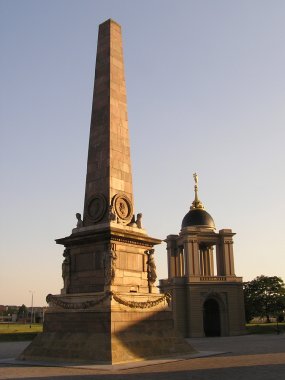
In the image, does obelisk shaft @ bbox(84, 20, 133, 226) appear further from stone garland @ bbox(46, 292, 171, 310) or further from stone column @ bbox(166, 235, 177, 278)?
stone column @ bbox(166, 235, 177, 278)

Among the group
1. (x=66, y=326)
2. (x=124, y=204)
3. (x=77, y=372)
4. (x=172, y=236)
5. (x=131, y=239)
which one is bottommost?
(x=77, y=372)

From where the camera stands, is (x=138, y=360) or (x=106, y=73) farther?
(x=106, y=73)

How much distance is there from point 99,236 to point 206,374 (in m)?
8.29

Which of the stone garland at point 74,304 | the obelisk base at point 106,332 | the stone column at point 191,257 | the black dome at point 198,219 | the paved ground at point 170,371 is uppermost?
the black dome at point 198,219

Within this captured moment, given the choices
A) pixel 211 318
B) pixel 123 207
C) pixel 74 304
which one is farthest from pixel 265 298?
pixel 74 304

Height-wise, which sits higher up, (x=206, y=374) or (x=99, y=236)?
(x=99, y=236)

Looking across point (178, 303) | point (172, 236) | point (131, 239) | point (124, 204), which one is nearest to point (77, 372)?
point (131, 239)

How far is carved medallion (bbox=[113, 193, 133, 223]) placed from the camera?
74.9 feet

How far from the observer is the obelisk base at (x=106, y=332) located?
63.2ft

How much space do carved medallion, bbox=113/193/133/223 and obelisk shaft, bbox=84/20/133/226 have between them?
9.5 inches

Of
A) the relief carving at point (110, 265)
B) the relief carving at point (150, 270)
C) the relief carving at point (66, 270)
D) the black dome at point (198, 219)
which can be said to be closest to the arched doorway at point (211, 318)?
the black dome at point (198, 219)

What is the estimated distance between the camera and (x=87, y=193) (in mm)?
23844

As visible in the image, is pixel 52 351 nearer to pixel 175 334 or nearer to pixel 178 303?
pixel 175 334

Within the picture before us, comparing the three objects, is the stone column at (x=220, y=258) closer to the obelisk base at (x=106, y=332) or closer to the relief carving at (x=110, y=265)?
the obelisk base at (x=106, y=332)
